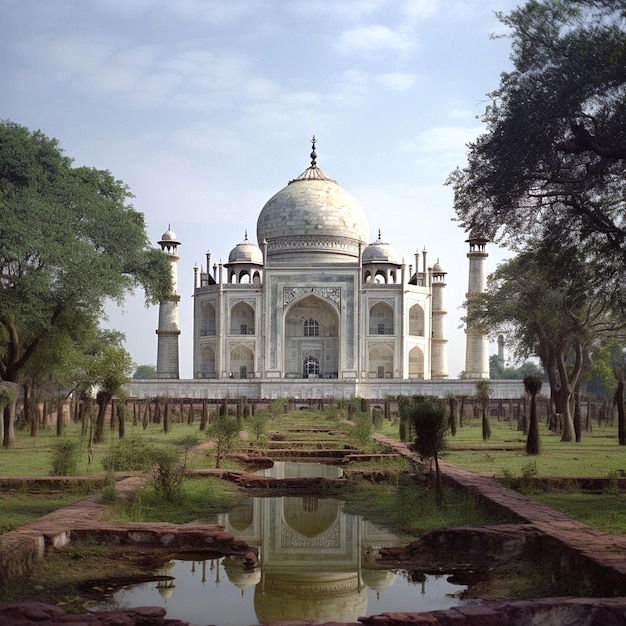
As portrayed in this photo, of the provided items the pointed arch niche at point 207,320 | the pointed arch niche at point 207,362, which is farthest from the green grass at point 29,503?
the pointed arch niche at point 207,320

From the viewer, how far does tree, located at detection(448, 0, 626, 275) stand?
9.14 metres

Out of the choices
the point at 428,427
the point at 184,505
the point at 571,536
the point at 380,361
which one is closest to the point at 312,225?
the point at 380,361

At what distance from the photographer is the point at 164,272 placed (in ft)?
66.9

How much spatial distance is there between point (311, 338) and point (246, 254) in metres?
5.08

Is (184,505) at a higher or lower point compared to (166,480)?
lower

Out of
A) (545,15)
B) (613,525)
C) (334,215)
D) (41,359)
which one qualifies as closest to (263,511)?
(613,525)

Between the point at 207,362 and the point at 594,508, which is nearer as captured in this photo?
the point at 594,508

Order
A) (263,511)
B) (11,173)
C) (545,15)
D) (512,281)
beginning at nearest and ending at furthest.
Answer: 1. (263,511)
2. (545,15)
3. (11,173)
4. (512,281)

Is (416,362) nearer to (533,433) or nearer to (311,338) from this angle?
(311,338)

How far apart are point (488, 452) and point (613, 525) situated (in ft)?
22.4

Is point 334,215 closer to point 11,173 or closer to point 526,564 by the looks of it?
point 11,173

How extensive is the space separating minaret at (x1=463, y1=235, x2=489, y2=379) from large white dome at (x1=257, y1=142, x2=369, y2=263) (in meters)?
5.25

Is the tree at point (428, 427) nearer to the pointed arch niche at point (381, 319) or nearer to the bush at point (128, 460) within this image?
the bush at point (128, 460)

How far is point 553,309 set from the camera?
18.5 meters
